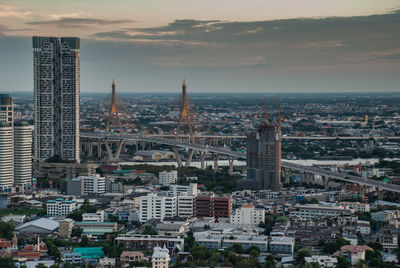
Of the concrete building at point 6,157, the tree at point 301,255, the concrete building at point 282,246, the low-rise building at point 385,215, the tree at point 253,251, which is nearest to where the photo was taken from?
the tree at point 301,255

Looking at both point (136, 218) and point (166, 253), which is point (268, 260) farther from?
point (136, 218)

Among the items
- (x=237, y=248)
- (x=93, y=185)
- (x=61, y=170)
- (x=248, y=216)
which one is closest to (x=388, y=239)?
(x=237, y=248)

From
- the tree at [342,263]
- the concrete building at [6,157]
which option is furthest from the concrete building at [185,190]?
the tree at [342,263]

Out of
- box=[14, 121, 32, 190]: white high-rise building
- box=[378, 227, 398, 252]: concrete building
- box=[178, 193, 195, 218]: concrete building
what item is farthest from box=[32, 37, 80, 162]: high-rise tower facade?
box=[378, 227, 398, 252]: concrete building

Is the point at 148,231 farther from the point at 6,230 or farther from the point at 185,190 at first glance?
the point at 185,190

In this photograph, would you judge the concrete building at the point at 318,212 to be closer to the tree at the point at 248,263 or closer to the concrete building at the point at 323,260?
the concrete building at the point at 323,260
